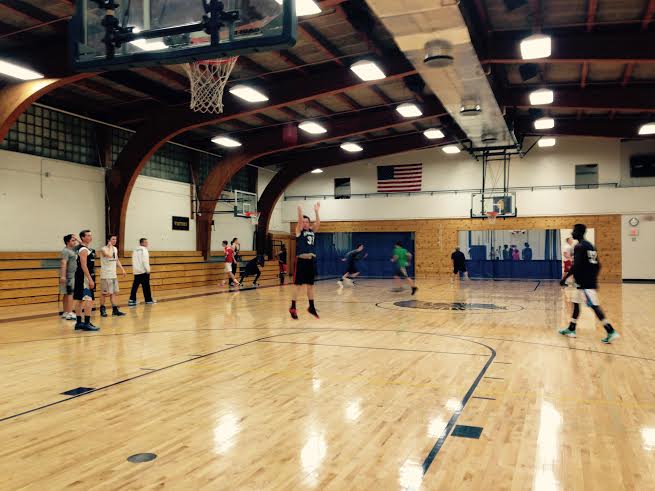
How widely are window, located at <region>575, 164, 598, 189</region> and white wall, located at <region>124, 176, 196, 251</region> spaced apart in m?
16.1

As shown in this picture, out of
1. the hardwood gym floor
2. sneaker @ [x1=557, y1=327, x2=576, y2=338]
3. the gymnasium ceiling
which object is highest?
the gymnasium ceiling

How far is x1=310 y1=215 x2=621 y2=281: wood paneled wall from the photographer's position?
899 inches

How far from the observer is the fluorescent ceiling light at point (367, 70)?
40.4 feet

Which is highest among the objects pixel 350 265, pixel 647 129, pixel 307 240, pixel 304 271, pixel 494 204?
pixel 647 129

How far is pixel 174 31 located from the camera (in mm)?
6363

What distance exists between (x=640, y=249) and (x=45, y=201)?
72.7ft

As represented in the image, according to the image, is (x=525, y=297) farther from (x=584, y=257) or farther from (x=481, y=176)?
(x=481, y=176)

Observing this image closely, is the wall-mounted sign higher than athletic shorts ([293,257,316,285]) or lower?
higher

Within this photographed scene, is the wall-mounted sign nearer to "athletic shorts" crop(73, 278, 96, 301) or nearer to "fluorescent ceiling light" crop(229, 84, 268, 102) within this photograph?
"fluorescent ceiling light" crop(229, 84, 268, 102)

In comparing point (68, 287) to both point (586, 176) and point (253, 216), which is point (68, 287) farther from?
point (586, 176)

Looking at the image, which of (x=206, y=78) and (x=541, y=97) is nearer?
(x=206, y=78)

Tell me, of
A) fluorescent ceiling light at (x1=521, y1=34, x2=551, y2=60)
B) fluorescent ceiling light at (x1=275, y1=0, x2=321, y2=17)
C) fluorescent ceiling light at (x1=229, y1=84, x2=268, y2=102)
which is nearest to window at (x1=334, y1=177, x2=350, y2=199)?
fluorescent ceiling light at (x1=229, y1=84, x2=268, y2=102)

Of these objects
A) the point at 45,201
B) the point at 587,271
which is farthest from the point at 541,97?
the point at 45,201

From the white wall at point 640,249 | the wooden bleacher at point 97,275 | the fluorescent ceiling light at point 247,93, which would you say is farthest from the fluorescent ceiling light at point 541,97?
the wooden bleacher at point 97,275
